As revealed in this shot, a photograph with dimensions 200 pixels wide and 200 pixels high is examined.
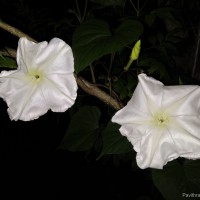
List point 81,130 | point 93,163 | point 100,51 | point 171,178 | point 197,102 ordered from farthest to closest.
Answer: point 93,163, point 81,130, point 171,178, point 197,102, point 100,51

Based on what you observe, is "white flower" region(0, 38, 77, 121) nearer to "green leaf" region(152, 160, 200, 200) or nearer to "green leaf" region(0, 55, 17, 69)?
"green leaf" region(0, 55, 17, 69)

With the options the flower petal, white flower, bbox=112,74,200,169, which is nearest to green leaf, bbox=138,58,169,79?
white flower, bbox=112,74,200,169

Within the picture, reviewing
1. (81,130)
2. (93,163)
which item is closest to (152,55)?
(81,130)

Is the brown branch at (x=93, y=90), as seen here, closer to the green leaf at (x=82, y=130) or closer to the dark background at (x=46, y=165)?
the green leaf at (x=82, y=130)

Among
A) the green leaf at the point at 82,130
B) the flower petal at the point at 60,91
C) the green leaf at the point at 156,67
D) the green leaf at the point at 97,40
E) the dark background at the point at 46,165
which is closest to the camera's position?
the green leaf at the point at 97,40

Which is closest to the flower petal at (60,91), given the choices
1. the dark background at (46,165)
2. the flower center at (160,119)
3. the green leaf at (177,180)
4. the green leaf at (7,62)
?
the green leaf at (7,62)

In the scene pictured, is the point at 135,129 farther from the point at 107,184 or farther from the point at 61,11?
the point at 61,11
